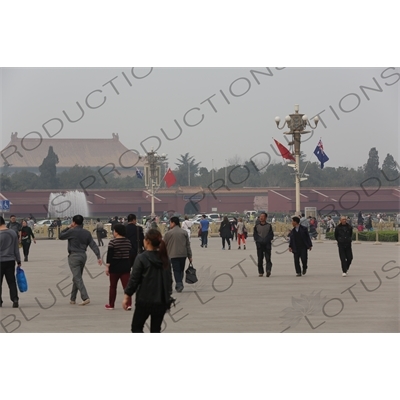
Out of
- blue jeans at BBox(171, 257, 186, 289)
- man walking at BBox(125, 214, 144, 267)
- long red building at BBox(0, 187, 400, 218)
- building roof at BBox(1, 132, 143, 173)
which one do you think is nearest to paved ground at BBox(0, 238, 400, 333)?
blue jeans at BBox(171, 257, 186, 289)

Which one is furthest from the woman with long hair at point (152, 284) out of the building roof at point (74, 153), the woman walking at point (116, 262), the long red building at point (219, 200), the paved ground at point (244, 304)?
the building roof at point (74, 153)

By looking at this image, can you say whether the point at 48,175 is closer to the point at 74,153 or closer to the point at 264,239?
the point at 74,153

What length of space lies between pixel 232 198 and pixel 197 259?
2036 inches

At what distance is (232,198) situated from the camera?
245 feet

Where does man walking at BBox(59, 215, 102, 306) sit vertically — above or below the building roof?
below

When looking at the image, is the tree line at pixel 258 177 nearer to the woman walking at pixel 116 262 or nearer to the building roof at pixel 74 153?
the building roof at pixel 74 153

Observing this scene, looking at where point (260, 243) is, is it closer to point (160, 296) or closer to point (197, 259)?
point (197, 259)

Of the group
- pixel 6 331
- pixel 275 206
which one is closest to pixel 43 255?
pixel 6 331

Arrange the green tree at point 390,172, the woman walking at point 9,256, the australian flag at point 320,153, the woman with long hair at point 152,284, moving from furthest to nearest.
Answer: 1. the green tree at point 390,172
2. the australian flag at point 320,153
3. the woman walking at point 9,256
4. the woman with long hair at point 152,284

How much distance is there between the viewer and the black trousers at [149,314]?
23.6 ft

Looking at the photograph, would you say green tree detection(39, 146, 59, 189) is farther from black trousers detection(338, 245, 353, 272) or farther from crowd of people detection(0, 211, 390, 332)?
black trousers detection(338, 245, 353, 272)

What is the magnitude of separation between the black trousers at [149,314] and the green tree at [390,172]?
85.7 metres

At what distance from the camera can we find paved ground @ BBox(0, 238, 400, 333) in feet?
31.7

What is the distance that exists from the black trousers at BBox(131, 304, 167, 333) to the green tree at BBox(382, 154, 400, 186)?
85.7 metres
